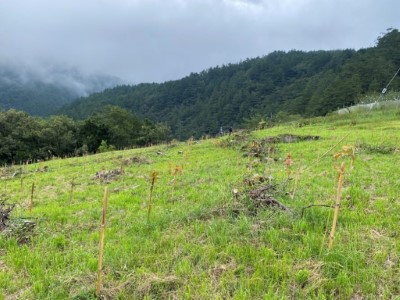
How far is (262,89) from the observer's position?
126312 millimetres

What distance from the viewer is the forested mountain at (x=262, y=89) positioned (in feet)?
212

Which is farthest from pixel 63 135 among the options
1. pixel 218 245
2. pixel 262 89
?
pixel 262 89

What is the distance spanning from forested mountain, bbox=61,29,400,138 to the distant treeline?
34638 millimetres

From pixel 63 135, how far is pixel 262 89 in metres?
90.9

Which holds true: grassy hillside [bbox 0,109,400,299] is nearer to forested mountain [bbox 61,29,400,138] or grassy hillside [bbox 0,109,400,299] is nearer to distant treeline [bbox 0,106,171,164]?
distant treeline [bbox 0,106,171,164]

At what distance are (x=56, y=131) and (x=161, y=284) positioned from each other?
49.7 m

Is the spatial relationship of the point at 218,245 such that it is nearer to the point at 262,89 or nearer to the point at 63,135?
the point at 63,135

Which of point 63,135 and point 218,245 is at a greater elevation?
point 63,135

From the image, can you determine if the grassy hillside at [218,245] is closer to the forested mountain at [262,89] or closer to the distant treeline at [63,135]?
the distant treeline at [63,135]

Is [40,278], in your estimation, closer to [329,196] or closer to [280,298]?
[280,298]

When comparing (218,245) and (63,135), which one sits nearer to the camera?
(218,245)

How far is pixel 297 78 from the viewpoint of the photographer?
420 ft

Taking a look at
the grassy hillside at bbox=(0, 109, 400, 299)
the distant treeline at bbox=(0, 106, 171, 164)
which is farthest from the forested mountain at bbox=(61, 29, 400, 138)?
the grassy hillside at bbox=(0, 109, 400, 299)

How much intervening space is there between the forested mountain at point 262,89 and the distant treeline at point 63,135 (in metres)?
34.6
